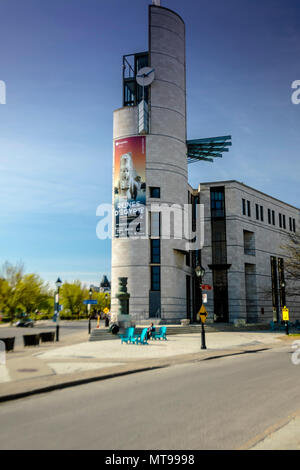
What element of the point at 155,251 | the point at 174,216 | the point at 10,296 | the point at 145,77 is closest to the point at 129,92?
the point at 145,77

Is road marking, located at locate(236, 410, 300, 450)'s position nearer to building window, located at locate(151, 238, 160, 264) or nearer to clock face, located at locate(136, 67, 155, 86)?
building window, located at locate(151, 238, 160, 264)

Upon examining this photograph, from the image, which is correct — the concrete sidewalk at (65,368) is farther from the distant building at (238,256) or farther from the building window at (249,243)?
the building window at (249,243)

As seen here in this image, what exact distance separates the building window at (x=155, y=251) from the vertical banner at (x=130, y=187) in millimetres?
1480

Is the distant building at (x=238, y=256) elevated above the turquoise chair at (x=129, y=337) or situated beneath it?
elevated above

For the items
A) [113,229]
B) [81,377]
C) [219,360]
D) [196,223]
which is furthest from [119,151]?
[81,377]

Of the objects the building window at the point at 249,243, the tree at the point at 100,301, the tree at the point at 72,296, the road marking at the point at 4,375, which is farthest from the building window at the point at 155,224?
the tree at the point at 100,301

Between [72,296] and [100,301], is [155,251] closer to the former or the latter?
[72,296]

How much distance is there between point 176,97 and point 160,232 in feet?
49.8

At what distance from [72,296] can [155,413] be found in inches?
2953

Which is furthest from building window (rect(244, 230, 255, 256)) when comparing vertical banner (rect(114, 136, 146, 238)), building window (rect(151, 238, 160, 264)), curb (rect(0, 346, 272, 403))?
curb (rect(0, 346, 272, 403))

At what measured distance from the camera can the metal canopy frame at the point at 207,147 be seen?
44.8 meters

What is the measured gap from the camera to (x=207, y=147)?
150ft

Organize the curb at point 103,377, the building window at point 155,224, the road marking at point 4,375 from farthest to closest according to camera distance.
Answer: the building window at point 155,224 < the road marking at point 4,375 < the curb at point 103,377
